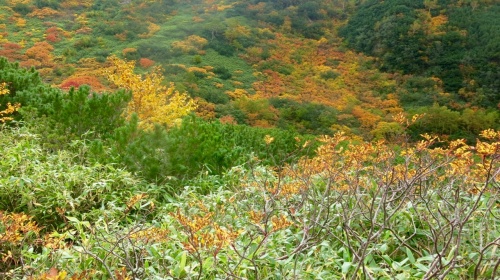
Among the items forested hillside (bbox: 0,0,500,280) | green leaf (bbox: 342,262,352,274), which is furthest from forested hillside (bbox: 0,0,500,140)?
green leaf (bbox: 342,262,352,274)

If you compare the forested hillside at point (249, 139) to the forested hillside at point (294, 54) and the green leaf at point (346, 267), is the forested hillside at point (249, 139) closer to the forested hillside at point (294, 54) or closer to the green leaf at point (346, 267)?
the green leaf at point (346, 267)

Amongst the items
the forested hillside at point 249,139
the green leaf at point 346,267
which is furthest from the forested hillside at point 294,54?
the green leaf at point 346,267

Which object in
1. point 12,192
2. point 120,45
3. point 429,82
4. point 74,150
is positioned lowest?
point 429,82

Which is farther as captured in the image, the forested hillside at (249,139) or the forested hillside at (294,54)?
the forested hillside at (294,54)

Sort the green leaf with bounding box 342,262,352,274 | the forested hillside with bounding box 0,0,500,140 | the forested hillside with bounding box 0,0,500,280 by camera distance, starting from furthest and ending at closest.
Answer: the forested hillside with bounding box 0,0,500,140, the forested hillside with bounding box 0,0,500,280, the green leaf with bounding box 342,262,352,274

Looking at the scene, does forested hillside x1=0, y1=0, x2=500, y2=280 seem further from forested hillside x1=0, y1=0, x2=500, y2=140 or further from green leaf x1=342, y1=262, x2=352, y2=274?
forested hillside x1=0, y1=0, x2=500, y2=140

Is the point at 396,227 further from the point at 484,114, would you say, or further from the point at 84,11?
the point at 84,11

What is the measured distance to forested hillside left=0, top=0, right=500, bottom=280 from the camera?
97.7 inches

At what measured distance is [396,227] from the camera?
2902 mm

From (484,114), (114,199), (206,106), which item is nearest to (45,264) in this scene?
(114,199)

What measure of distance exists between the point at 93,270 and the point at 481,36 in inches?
1444

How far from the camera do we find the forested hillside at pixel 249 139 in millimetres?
2480

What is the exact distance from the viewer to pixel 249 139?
9242 millimetres

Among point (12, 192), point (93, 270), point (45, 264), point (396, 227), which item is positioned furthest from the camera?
point (12, 192)
